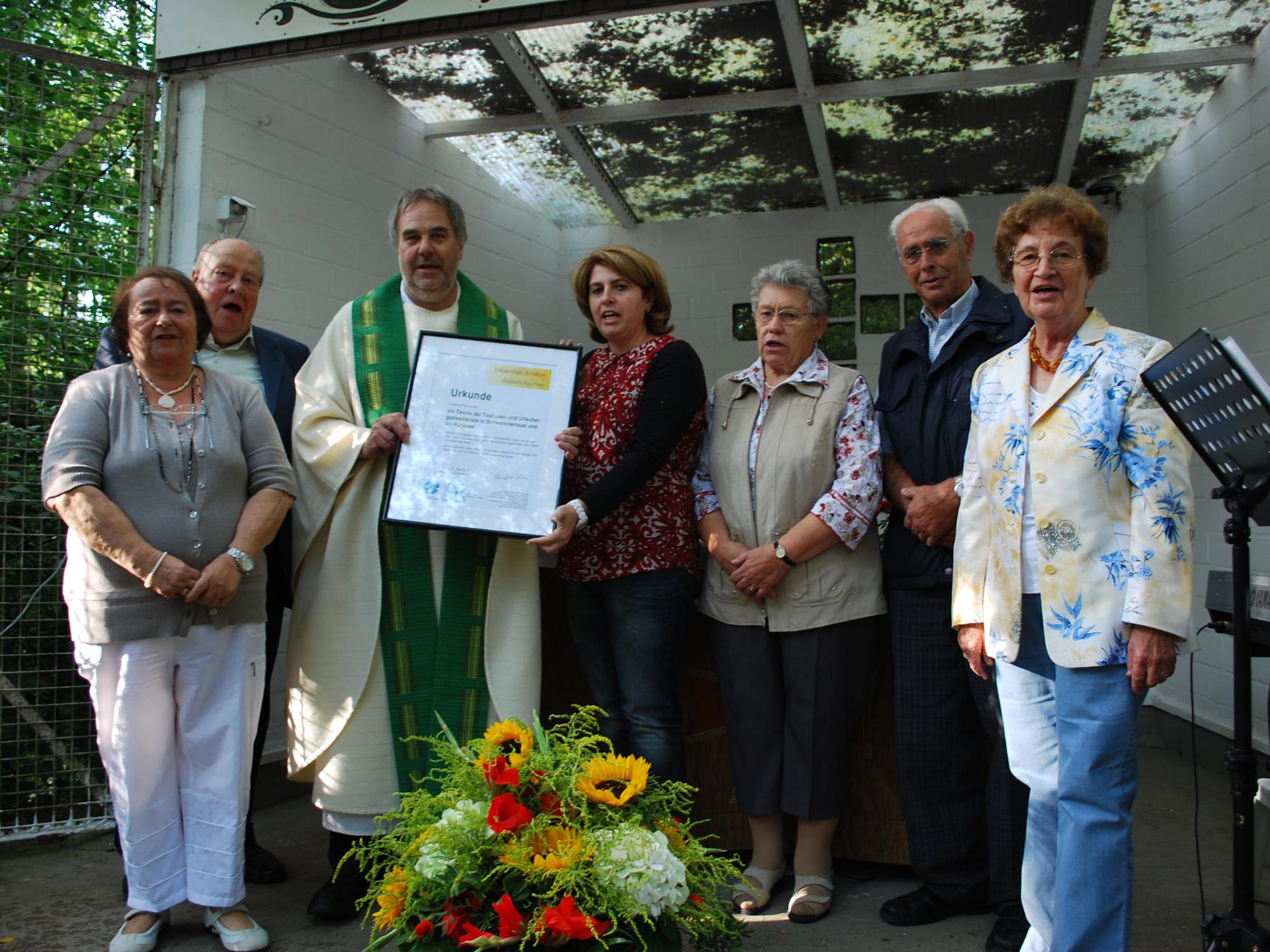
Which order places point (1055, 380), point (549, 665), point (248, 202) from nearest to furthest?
1. point (1055, 380)
2. point (549, 665)
3. point (248, 202)

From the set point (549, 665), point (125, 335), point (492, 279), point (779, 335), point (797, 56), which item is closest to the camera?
point (125, 335)

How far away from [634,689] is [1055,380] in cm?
131

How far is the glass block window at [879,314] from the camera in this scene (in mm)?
5773

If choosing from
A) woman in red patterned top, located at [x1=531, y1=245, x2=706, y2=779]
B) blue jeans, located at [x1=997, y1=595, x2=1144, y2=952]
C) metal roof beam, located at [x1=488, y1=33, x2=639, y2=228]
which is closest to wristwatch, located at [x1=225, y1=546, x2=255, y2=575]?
woman in red patterned top, located at [x1=531, y1=245, x2=706, y2=779]

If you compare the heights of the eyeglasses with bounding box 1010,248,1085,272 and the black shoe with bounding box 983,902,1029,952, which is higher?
the eyeglasses with bounding box 1010,248,1085,272

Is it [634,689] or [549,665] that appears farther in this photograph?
[549,665]

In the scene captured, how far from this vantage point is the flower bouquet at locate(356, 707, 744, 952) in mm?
1437

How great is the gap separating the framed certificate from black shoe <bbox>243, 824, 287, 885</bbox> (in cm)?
122

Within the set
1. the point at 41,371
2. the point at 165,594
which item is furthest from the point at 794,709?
the point at 41,371

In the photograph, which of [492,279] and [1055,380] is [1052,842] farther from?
[492,279]

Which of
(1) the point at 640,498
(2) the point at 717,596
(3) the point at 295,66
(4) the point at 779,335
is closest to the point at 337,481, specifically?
(1) the point at 640,498

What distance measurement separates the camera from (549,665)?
3.30 metres

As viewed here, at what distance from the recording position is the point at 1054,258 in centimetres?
203

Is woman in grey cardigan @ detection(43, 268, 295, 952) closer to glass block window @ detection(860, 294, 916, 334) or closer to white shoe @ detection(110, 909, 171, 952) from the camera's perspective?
white shoe @ detection(110, 909, 171, 952)
